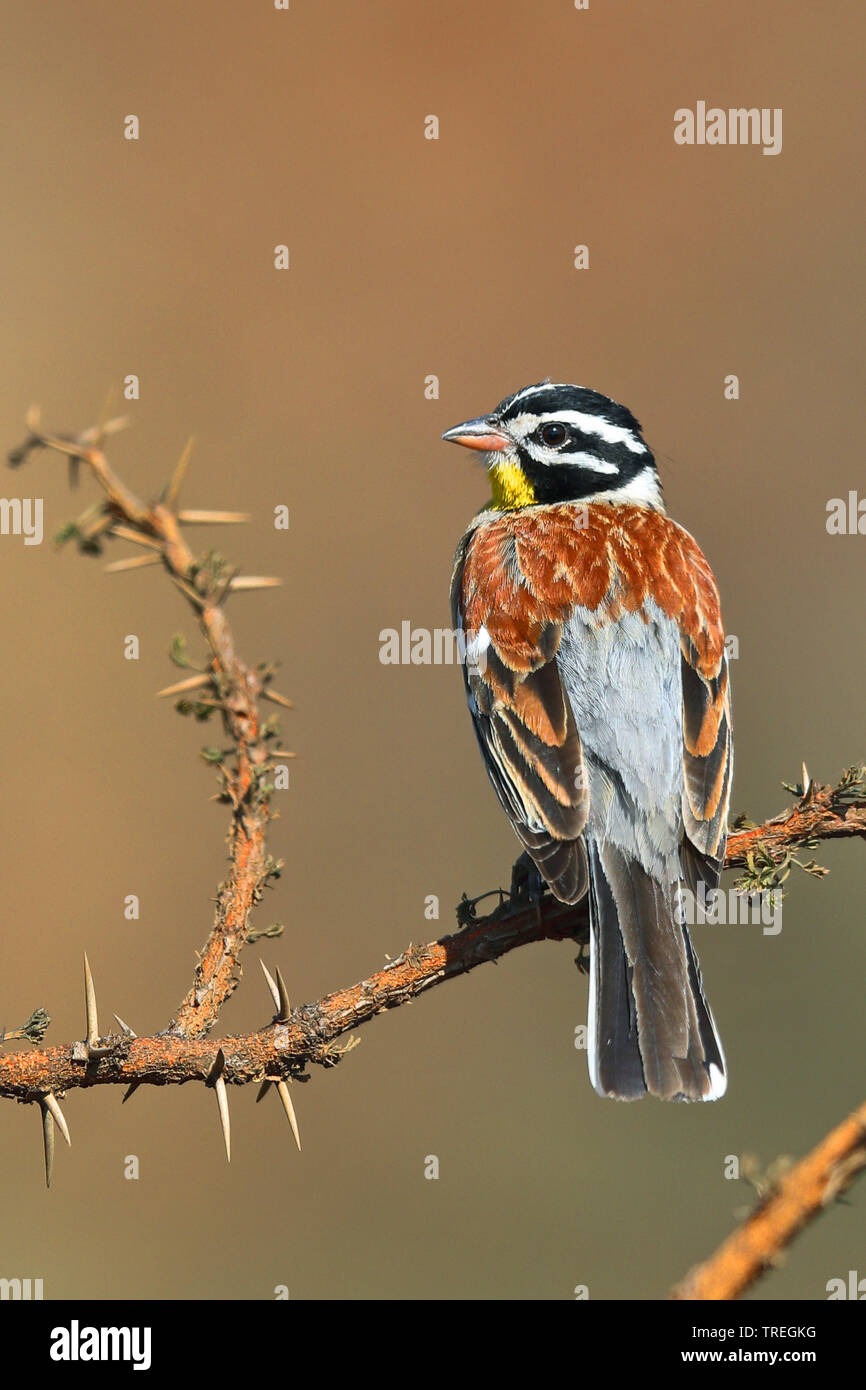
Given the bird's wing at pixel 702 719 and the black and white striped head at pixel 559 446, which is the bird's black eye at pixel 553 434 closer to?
the black and white striped head at pixel 559 446

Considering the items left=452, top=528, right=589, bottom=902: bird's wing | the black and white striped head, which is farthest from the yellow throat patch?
left=452, top=528, right=589, bottom=902: bird's wing

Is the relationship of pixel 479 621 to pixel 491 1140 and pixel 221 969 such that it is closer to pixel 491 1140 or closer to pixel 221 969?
pixel 221 969

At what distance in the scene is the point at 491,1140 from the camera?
324 inches

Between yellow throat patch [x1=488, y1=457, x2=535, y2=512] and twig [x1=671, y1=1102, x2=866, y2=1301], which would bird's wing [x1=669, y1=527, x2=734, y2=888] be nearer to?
yellow throat patch [x1=488, y1=457, x2=535, y2=512]

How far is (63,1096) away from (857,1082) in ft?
19.7

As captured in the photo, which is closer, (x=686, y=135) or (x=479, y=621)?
(x=479, y=621)

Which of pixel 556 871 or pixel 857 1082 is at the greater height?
pixel 556 871

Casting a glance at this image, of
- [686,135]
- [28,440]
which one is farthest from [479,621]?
[686,135]

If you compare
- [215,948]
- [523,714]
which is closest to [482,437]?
[523,714]

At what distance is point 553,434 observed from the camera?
661 centimetres

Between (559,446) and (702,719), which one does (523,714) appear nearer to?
(702,719)

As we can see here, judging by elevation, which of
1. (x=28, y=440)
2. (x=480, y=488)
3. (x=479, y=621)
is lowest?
(x=28, y=440)

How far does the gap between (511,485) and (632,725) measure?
6.78 ft

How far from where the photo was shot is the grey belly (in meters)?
Result: 4.89
